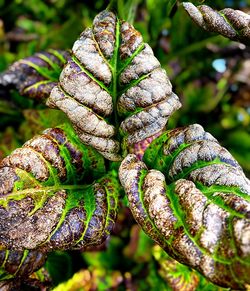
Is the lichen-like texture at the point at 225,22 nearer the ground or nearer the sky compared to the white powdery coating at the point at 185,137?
nearer the sky

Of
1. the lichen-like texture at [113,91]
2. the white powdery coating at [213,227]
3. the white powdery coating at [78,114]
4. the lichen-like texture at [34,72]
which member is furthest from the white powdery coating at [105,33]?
the white powdery coating at [213,227]

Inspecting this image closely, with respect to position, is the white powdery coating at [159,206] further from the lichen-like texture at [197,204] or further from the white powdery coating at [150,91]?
the white powdery coating at [150,91]

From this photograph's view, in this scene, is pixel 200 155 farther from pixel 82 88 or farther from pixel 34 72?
pixel 34 72

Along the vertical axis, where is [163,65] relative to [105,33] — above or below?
below

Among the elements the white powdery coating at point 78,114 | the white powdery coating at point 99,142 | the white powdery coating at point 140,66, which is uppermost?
the white powdery coating at point 140,66

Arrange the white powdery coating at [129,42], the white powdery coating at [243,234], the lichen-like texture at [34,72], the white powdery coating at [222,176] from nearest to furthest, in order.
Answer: the white powdery coating at [243,234] → the white powdery coating at [222,176] → the white powdery coating at [129,42] → the lichen-like texture at [34,72]

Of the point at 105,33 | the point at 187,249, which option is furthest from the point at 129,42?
the point at 187,249

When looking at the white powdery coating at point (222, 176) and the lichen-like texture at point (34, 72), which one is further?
the lichen-like texture at point (34, 72)
